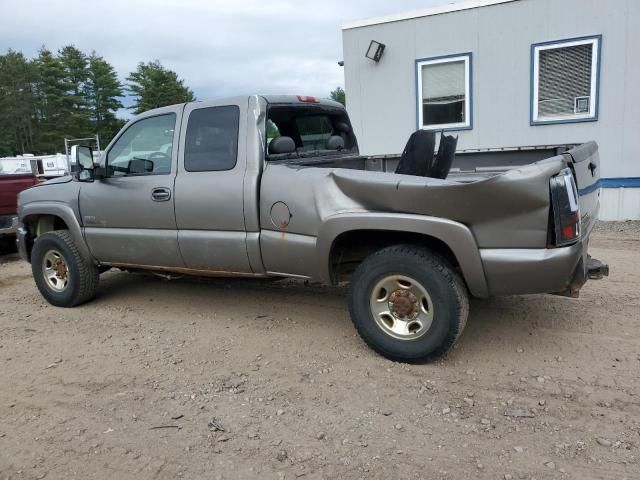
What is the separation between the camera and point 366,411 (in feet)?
10.3

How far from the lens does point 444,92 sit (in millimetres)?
9898

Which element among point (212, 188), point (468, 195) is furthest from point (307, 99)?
point (468, 195)

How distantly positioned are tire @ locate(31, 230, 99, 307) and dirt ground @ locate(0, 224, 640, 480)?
0.30 meters

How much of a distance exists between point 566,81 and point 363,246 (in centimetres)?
680

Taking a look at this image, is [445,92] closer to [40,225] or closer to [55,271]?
[40,225]

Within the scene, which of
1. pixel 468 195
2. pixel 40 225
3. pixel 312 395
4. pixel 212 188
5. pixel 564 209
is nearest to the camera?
pixel 564 209

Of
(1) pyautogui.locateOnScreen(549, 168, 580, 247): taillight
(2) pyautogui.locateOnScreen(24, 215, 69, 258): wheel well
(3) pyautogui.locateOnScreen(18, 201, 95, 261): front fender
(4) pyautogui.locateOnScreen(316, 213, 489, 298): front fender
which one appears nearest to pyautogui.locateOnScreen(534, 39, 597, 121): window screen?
(1) pyautogui.locateOnScreen(549, 168, 580, 247): taillight

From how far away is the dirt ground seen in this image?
2695 millimetres

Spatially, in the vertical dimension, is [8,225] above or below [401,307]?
above

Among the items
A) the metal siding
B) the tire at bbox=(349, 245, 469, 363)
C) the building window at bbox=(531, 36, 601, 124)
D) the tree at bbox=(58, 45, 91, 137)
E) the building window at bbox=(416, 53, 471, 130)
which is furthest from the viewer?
the tree at bbox=(58, 45, 91, 137)

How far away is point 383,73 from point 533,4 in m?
2.84

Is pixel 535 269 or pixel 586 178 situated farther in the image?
pixel 586 178

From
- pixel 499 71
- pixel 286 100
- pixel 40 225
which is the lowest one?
pixel 40 225

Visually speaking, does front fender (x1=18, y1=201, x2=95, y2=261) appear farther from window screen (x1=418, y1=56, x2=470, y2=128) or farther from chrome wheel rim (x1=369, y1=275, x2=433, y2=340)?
window screen (x1=418, y1=56, x2=470, y2=128)
